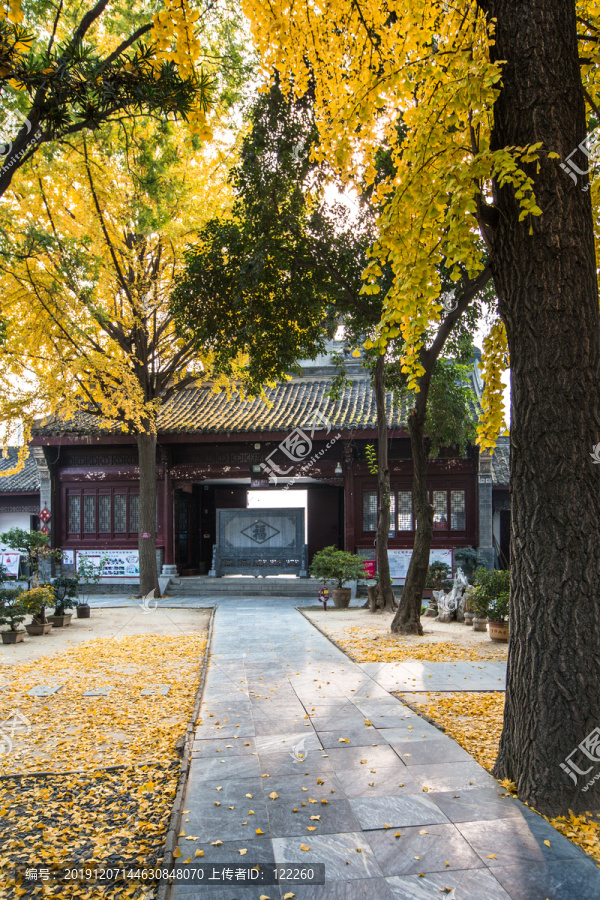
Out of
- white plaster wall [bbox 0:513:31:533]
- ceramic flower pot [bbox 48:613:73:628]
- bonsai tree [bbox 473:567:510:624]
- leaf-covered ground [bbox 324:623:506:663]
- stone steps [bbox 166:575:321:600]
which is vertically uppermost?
white plaster wall [bbox 0:513:31:533]

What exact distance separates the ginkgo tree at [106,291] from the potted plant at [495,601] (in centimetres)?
564

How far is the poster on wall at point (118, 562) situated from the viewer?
17.8 meters

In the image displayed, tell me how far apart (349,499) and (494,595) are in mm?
7861

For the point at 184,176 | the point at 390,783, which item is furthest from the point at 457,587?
the point at 184,176

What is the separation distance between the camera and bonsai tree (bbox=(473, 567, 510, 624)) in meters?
8.88

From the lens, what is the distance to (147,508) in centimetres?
1559

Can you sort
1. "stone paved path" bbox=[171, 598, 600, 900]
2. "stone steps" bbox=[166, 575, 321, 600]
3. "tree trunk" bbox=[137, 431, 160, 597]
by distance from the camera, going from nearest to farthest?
1. "stone paved path" bbox=[171, 598, 600, 900]
2. "tree trunk" bbox=[137, 431, 160, 597]
3. "stone steps" bbox=[166, 575, 321, 600]

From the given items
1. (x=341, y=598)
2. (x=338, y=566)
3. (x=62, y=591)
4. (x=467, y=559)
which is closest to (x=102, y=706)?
(x=62, y=591)

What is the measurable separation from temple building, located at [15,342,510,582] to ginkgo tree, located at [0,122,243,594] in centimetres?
207

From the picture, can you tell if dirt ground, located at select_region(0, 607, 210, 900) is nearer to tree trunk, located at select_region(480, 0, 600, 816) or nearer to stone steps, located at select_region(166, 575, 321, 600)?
tree trunk, located at select_region(480, 0, 600, 816)

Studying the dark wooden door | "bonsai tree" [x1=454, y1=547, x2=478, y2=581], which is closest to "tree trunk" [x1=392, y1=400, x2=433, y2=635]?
"bonsai tree" [x1=454, y1=547, x2=478, y2=581]

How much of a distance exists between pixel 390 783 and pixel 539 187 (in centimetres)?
368

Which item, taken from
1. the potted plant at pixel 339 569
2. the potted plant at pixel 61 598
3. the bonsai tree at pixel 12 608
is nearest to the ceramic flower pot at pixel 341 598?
the potted plant at pixel 339 569

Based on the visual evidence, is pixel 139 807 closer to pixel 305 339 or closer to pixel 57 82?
pixel 57 82
